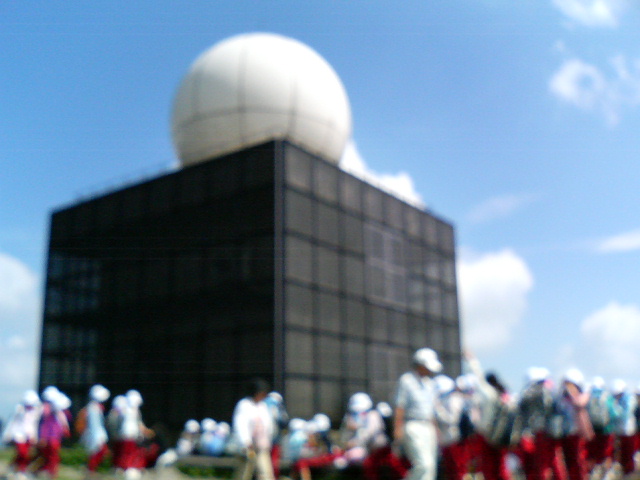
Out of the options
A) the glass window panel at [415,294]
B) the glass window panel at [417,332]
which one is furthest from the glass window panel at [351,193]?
the glass window panel at [417,332]

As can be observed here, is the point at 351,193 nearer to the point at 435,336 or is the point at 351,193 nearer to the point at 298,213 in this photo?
the point at 298,213

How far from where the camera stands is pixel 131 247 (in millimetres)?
23844

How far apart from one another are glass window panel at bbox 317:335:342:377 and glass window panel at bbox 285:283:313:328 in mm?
801

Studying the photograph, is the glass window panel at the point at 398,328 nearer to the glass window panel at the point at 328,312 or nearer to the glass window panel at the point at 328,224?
the glass window panel at the point at 328,312

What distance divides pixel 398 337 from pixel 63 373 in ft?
39.2

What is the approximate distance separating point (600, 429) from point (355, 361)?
11207mm

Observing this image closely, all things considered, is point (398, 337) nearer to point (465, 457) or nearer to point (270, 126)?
point (270, 126)

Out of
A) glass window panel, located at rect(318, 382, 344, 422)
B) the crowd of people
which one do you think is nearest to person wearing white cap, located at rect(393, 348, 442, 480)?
the crowd of people

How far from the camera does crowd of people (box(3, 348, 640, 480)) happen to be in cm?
814

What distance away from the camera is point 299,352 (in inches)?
790

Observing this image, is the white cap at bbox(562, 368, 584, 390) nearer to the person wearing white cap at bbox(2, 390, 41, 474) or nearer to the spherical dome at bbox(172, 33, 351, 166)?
the person wearing white cap at bbox(2, 390, 41, 474)

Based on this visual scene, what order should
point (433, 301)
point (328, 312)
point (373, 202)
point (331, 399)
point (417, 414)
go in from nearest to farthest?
point (417, 414)
point (331, 399)
point (328, 312)
point (373, 202)
point (433, 301)

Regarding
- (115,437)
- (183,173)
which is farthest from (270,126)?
(115,437)

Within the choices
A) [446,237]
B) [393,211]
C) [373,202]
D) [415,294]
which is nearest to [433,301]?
[415,294]
